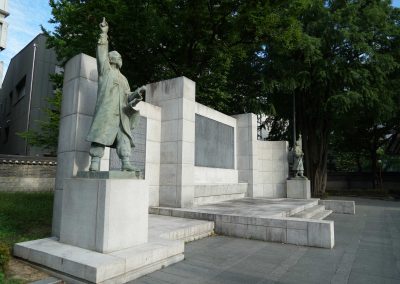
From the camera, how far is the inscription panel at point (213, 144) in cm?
1172

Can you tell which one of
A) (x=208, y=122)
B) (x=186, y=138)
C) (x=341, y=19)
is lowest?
(x=186, y=138)

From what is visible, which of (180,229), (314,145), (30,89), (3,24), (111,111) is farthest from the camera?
(30,89)

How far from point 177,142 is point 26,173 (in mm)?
13177

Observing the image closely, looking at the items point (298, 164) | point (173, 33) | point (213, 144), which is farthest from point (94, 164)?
point (298, 164)

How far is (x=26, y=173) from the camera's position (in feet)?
61.4

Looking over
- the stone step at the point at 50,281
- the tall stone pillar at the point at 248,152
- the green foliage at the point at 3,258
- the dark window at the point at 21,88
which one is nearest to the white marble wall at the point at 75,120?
the green foliage at the point at 3,258

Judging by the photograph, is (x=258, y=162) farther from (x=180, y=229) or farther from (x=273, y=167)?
(x=180, y=229)

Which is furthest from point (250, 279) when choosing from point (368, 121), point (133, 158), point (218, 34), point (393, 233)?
point (368, 121)

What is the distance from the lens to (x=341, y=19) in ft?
63.2

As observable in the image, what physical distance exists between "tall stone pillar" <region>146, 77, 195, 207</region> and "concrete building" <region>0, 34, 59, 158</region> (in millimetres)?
19205

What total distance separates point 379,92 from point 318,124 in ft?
14.5

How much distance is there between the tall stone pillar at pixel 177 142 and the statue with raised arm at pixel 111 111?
4.13m

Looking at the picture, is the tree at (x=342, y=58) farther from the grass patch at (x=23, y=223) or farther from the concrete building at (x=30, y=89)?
the concrete building at (x=30, y=89)

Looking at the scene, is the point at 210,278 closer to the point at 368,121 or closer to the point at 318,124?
the point at 318,124
